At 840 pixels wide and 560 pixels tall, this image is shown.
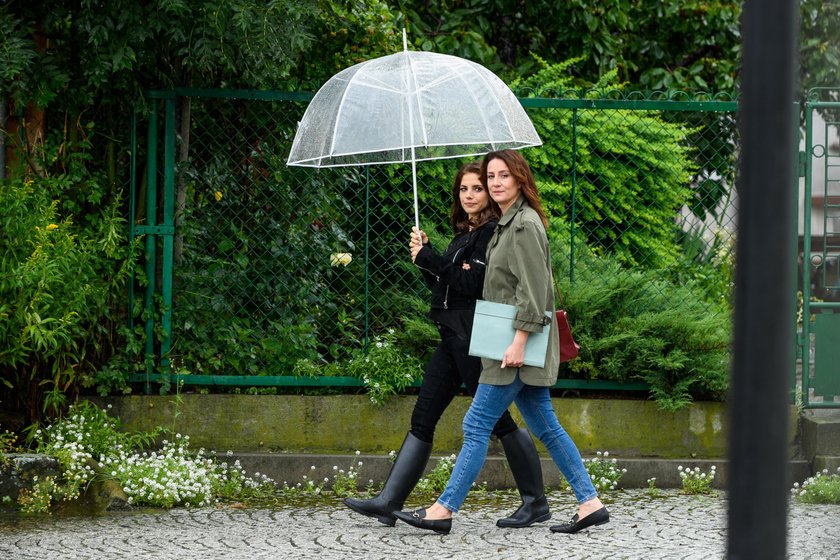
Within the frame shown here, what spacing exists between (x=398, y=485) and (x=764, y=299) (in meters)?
3.81

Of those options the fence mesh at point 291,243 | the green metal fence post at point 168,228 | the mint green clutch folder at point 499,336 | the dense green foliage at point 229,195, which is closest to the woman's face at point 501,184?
the mint green clutch folder at point 499,336

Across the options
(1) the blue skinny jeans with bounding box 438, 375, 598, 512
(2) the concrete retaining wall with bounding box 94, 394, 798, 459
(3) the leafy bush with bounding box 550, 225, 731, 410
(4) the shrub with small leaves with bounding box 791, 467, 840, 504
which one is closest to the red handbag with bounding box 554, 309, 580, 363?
(1) the blue skinny jeans with bounding box 438, 375, 598, 512

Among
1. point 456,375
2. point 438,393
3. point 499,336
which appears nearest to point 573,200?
point 456,375

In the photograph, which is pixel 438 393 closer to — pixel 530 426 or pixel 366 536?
pixel 530 426

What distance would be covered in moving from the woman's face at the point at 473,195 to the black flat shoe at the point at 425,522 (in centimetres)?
146

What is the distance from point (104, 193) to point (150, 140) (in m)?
0.41

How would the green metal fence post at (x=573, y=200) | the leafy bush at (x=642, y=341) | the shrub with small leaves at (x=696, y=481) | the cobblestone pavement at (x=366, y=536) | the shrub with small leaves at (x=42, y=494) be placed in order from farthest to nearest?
the green metal fence post at (x=573, y=200) < the leafy bush at (x=642, y=341) < the shrub with small leaves at (x=696, y=481) < the shrub with small leaves at (x=42, y=494) < the cobblestone pavement at (x=366, y=536)

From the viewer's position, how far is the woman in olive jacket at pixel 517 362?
5484 millimetres

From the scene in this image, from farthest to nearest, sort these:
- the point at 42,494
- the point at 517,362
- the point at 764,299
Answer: the point at 42,494 → the point at 517,362 → the point at 764,299

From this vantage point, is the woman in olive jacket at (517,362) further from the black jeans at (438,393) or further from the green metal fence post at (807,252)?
the green metal fence post at (807,252)

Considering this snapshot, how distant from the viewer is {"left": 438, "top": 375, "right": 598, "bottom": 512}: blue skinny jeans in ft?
18.4

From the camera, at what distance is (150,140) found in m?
7.16

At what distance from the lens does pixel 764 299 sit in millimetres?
2236

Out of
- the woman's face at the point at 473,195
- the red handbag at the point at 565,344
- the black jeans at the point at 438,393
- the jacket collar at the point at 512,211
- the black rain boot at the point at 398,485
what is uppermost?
the woman's face at the point at 473,195
